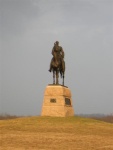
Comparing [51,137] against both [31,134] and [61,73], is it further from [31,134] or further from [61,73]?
[61,73]

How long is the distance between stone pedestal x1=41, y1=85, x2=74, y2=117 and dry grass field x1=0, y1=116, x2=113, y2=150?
2.44 meters

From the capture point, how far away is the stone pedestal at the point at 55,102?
25.9 m

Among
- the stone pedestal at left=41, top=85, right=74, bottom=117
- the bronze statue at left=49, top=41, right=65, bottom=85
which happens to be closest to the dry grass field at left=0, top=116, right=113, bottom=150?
the stone pedestal at left=41, top=85, right=74, bottom=117

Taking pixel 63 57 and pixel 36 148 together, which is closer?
pixel 36 148

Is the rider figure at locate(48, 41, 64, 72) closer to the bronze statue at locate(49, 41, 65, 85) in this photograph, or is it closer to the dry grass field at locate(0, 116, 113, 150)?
the bronze statue at locate(49, 41, 65, 85)

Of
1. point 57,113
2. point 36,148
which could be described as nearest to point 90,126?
point 57,113

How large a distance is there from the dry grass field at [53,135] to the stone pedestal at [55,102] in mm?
2436

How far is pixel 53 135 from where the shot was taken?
1720cm

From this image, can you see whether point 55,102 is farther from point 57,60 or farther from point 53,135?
point 53,135

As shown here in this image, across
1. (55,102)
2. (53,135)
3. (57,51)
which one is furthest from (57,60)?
(53,135)

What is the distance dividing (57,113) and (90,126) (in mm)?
4997

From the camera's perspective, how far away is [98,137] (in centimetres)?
1723

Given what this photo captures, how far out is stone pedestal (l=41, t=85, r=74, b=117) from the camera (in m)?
25.9

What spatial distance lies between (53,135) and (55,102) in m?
9.10
